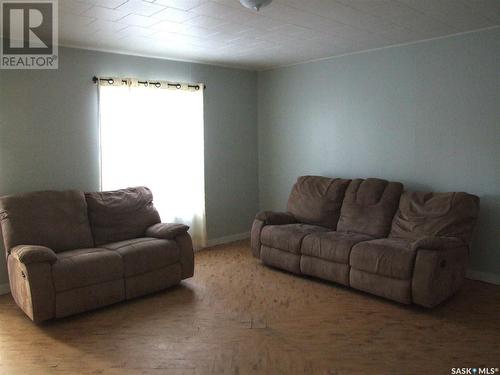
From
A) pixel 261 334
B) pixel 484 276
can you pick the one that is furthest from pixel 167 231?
pixel 484 276

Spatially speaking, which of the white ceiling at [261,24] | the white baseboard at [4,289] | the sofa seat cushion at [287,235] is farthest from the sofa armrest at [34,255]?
the sofa seat cushion at [287,235]

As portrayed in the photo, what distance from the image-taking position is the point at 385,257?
3488 mm

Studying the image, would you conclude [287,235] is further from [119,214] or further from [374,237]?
[119,214]

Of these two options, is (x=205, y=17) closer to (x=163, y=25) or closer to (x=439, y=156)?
(x=163, y=25)

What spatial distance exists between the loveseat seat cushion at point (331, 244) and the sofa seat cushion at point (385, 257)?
0.10 metres

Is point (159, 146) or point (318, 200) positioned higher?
point (159, 146)

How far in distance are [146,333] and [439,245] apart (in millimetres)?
2387

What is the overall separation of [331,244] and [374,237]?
517 mm

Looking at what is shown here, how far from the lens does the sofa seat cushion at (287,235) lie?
4223mm

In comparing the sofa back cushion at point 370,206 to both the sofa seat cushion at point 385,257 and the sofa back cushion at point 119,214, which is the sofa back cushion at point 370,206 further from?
the sofa back cushion at point 119,214

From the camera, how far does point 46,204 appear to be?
3.81m

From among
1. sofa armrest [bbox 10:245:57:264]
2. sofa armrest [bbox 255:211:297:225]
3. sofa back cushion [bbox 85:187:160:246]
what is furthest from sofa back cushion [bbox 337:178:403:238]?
sofa armrest [bbox 10:245:57:264]

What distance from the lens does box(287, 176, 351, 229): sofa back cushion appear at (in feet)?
15.2

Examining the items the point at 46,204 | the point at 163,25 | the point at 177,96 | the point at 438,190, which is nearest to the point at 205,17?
the point at 163,25
